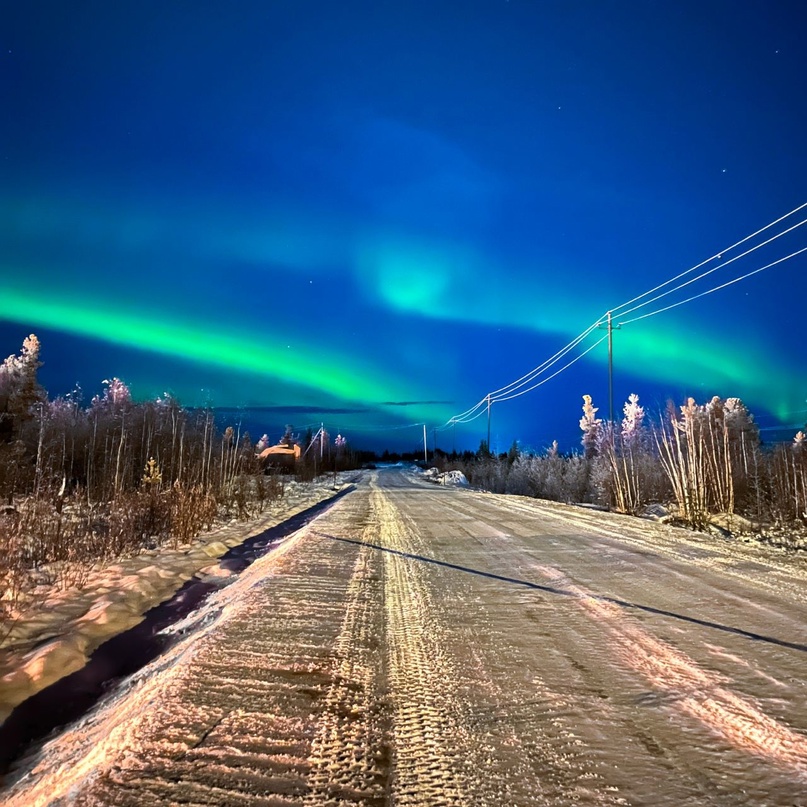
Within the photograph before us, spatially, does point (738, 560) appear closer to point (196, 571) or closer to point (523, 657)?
point (523, 657)

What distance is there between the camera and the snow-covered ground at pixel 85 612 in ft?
14.5

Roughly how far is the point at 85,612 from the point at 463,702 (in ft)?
16.0

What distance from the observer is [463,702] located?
308 cm

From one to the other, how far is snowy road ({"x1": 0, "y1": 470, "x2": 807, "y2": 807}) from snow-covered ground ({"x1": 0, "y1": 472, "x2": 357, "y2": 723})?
99cm

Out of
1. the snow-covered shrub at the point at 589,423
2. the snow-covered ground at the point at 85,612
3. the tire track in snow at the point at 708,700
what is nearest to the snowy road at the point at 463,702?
the tire track in snow at the point at 708,700

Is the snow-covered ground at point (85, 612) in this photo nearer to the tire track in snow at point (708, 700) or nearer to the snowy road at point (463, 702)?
the snowy road at point (463, 702)

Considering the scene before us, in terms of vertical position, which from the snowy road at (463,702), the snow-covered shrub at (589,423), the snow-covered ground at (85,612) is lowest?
the snow-covered ground at (85,612)

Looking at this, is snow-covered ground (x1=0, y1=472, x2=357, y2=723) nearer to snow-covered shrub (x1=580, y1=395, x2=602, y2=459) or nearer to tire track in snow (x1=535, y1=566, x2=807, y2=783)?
tire track in snow (x1=535, y1=566, x2=807, y2=783)

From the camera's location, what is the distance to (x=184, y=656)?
3938mm

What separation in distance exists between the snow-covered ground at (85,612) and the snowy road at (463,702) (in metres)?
0.99

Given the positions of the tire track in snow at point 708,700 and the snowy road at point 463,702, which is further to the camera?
the tire track in snow at point 708,700

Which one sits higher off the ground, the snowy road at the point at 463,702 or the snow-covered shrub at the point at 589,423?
the snow-covered shrub at the point at 589,423

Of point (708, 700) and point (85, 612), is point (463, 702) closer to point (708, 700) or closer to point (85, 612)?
point (708, 700)

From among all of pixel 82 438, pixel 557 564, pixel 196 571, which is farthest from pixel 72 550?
pixel 82 438
